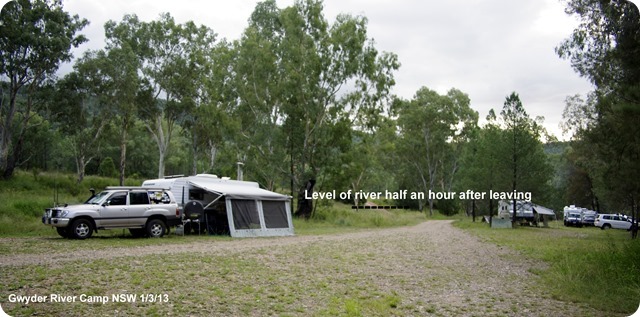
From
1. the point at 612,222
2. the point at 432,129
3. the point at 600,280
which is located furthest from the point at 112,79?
the point at 612,222

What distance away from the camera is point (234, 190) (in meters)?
20.6

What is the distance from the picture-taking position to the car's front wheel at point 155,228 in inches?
671

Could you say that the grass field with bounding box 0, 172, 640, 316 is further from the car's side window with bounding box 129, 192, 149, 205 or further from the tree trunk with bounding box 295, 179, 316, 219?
the tree trunk with bounding box 295, 179, 316, 219

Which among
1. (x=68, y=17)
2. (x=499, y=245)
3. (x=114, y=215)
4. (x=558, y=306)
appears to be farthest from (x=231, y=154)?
(x=558, y=306)

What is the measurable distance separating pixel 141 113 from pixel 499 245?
2959cm

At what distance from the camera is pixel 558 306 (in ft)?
25.2

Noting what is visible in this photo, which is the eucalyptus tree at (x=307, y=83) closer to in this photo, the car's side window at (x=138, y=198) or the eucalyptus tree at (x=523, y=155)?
the eucalyptus tree at (x=523, y=155)

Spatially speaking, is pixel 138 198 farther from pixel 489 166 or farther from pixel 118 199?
pixel 489 166

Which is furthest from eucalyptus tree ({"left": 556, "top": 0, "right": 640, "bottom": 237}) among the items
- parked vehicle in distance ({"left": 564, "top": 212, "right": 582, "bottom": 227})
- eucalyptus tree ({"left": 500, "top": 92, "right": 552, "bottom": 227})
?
parked vehicle in distance ({"left": 564, "top": 212, "right": 582, "bottom": 227})

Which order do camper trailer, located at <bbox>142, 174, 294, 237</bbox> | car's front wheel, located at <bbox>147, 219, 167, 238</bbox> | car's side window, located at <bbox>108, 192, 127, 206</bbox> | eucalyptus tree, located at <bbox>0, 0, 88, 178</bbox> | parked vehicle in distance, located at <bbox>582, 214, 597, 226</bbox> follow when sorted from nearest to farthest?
1. car's side window, located at <bbox>108, 192, 127, 206</bbox>
2. car's front wheel, located at <bbox>147, 219, 167, 238</bbox>
3. camper trailer, located at <bbox>142, 174, 294, 237</bbox>
4. eucalyptus tree, located at <bbox>0, 0, 88, 178</bbox>
5. parked vehicle in distance, located at <bbox>582, 214, 597, 226</bbox>

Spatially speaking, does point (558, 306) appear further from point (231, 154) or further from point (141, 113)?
point (141, 113)

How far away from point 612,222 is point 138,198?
1446 inches

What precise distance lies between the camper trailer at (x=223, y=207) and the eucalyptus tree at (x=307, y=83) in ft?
38.6

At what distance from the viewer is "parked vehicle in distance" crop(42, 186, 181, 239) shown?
50.6 ft
